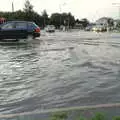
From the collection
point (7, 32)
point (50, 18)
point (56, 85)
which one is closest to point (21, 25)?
point (7, 32)

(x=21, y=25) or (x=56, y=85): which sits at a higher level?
(x=21, y=25)

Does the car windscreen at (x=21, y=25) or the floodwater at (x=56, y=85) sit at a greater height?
the car windscreen at (x=21, y=25)

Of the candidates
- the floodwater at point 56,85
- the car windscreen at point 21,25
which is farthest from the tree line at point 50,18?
the floodwater at point 56,85

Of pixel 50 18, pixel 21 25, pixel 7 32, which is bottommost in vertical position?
pixel 50 18

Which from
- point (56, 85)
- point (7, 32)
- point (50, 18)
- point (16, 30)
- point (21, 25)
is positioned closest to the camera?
point (56, 85)

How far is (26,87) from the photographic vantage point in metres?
9.95

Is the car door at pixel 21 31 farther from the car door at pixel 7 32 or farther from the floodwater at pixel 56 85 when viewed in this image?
the floodwater at pixel 56 85

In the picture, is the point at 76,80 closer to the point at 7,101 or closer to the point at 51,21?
the point at 7,101

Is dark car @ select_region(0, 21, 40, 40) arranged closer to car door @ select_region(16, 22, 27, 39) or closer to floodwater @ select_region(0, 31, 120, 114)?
car door @ select_region(16, 22, 27, 39)

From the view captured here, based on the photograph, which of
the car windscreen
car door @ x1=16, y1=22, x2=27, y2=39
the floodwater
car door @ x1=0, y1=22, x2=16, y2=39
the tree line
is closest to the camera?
the floodwater

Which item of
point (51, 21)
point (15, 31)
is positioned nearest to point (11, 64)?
point (15, 31)

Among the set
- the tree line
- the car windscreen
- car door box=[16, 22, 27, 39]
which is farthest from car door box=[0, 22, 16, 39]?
the tree line

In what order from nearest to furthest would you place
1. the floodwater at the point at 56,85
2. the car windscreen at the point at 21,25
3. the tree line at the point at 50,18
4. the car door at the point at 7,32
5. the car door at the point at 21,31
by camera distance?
the floodwater at the point at 56,85 → the car door at the point at 7,32 → the car door at the point at 21,31 → the car windscreen at the point at 21,25 → the tree line at the point at 50,18

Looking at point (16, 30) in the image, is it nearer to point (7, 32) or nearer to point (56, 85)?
point (7, 32)
